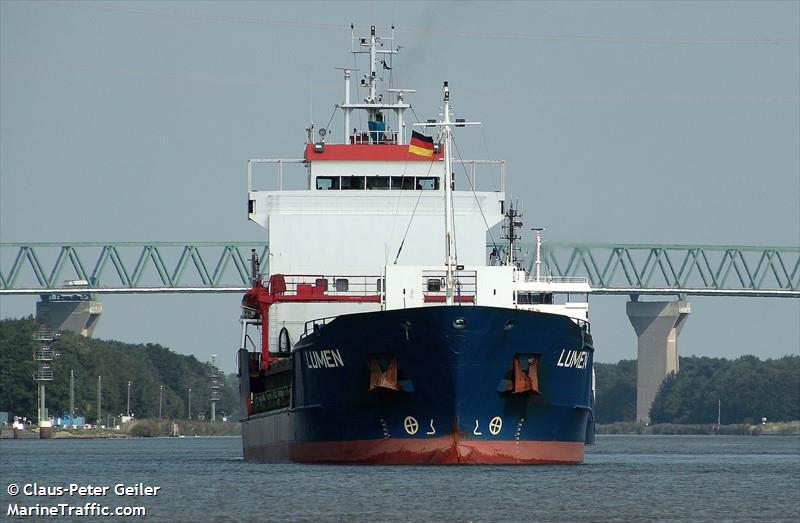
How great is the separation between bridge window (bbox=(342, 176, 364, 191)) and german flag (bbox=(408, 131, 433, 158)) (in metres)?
9.03

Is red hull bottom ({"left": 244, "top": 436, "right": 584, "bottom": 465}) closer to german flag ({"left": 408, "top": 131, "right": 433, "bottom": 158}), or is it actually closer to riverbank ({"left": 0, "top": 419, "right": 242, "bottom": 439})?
german flag ({"left": 408, "top": 131, "right": 433, "bottom": 158})

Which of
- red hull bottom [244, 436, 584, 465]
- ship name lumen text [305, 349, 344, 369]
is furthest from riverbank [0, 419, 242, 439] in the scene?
red hull bottom [244, 436, 584, 465]

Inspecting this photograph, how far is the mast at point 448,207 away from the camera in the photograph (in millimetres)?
56000

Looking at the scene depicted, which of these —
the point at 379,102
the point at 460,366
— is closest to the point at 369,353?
the point at 460,366

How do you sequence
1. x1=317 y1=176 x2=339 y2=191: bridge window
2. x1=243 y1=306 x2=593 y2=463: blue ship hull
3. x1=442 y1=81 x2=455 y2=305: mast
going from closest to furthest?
x1=243 y1=306 x2=593 y2=463: blue ship hull, x1=442 y1=81 x2=455 y2=305: mast, x1=317 y1=176 x2=339 y2=191: bridge window

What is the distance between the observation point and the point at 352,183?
68.9 metres

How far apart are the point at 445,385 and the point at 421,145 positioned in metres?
8.78

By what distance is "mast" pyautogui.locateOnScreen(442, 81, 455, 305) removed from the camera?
56.0m

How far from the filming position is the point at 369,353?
55406 mm

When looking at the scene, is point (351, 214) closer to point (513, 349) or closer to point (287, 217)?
point (287, 217)

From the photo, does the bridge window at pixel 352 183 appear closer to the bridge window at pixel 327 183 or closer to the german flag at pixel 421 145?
the bridge window at pixel 327 183

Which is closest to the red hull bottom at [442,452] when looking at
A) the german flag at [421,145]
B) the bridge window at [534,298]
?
the german flag at [421,145]

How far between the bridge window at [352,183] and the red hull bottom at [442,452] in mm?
12429

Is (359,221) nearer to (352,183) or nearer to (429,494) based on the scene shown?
(352,183)
